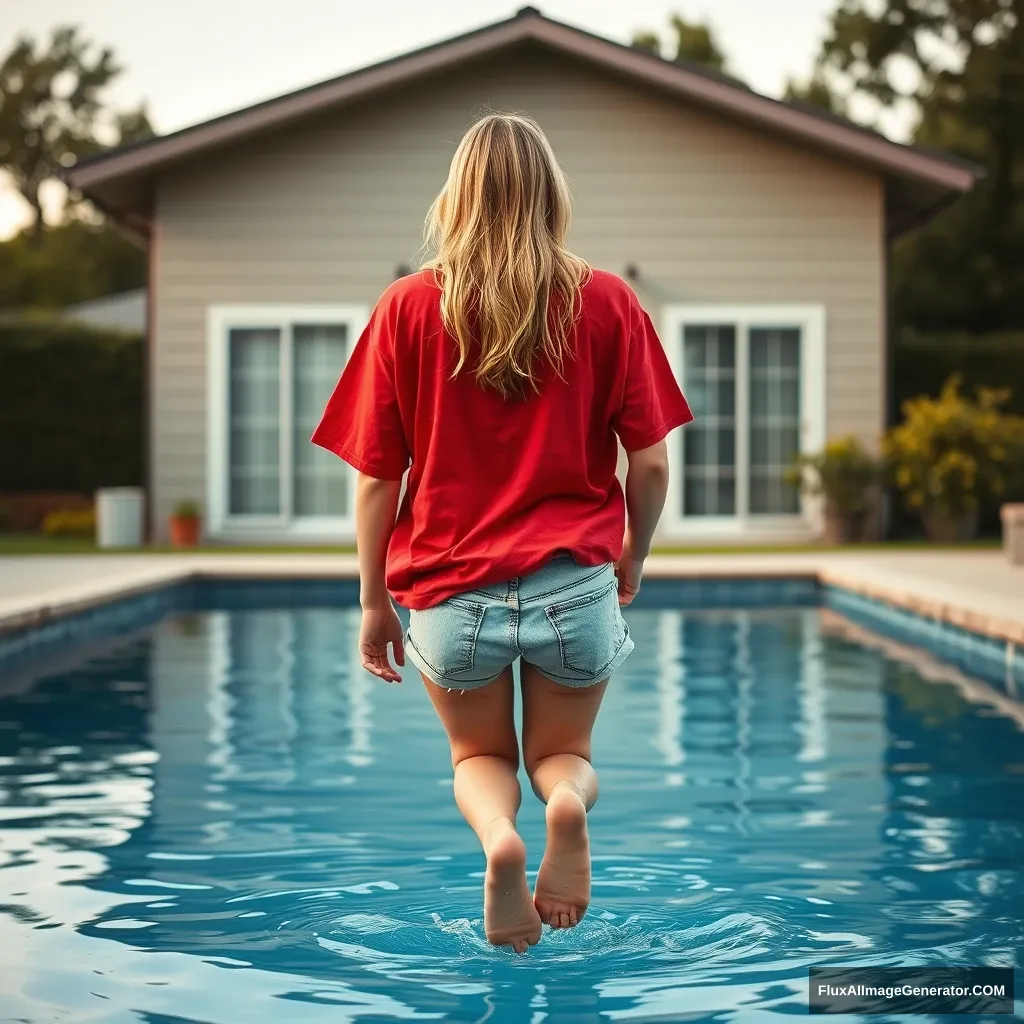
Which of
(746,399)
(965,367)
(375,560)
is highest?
(965,367)

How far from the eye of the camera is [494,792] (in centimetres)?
293

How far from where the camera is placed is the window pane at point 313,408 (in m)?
14.8

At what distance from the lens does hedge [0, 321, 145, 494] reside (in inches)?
637

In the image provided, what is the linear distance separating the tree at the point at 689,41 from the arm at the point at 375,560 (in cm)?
2774

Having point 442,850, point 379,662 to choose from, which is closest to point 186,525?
point 442,850

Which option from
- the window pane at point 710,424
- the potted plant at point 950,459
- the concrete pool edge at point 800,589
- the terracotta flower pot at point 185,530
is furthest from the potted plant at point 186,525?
the potted plant at point 950,459

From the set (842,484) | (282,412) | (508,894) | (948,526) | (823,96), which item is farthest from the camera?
(823,96)

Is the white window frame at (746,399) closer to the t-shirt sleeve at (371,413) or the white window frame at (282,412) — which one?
the white window frame at (282,412)

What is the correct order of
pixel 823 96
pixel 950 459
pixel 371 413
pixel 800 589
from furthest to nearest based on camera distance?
1. pixel 823 96
2. pixel 950 459
3. pixel 800 589
4. pixel 371 413

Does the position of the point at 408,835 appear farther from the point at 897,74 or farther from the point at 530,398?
the point at 897,74

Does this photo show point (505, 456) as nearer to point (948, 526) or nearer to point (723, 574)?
point (723, 574)

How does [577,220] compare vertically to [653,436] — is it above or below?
Result: above

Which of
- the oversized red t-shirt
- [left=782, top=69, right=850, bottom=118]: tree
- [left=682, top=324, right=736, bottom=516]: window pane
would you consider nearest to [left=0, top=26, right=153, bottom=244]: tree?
[left=782, top=69, right=850, bottom=118]: tree

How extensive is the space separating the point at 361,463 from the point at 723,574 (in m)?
8.38
